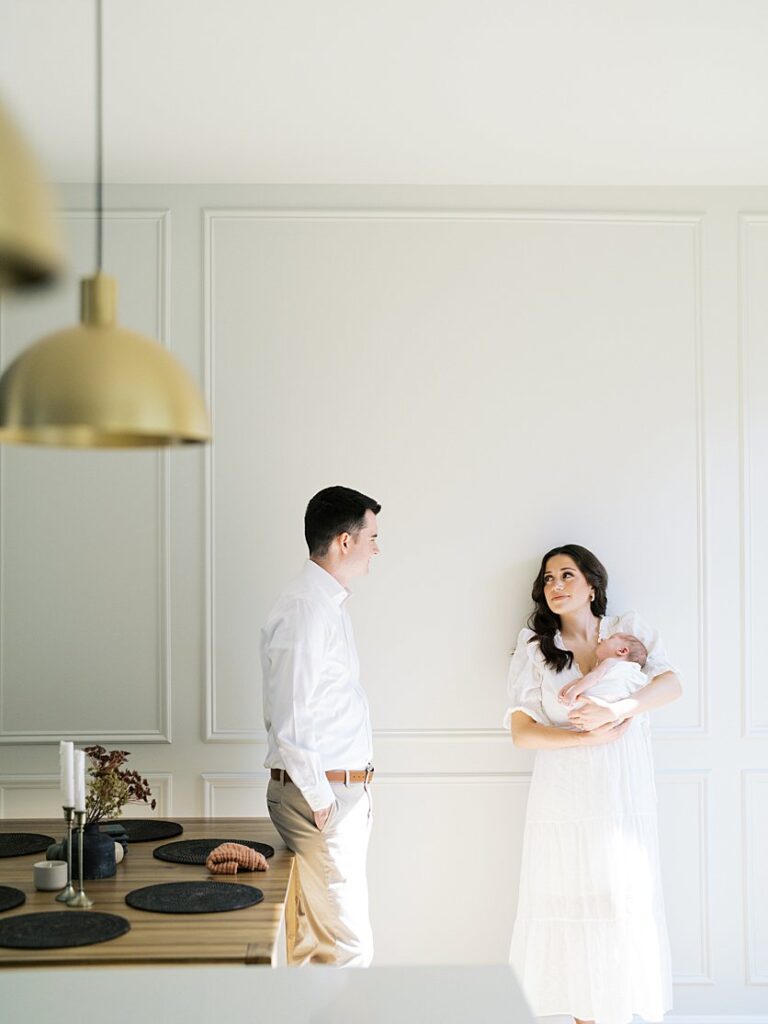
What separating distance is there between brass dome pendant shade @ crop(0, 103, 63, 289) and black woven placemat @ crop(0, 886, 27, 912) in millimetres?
1938

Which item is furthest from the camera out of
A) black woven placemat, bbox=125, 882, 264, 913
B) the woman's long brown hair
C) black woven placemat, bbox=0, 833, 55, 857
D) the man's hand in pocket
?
the woman's long brown hair

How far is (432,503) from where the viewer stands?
397cm

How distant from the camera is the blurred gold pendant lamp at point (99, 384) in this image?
1.38 metres

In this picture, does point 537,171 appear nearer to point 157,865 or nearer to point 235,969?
point 157,865

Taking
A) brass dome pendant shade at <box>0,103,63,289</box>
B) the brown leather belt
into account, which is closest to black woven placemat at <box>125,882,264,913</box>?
the brown leather belt

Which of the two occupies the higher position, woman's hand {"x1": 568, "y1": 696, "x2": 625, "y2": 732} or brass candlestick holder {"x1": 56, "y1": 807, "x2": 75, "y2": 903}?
woman's hand {"x1": 568, "y1": 696, "x2": 625, "y2": 732}

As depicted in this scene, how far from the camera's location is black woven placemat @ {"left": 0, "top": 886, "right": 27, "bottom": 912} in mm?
2361

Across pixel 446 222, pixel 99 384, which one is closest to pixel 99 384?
pixel 99 384

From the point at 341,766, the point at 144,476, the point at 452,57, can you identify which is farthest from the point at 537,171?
the point at 341,766

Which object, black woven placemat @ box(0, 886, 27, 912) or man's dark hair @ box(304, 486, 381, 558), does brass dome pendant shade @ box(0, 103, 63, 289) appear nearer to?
black woven placemat @ box(0, 886, 27, 912)

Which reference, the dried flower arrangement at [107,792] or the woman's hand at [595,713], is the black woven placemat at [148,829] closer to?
the dried flower arrangement at [107,792]

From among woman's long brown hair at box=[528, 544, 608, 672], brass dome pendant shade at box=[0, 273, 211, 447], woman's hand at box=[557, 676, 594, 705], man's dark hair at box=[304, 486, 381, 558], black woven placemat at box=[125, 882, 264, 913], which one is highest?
brass dome pendant shade at box=[0, 273, 211, 447]

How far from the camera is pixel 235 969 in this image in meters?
1.43

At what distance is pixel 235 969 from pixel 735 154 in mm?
3296
